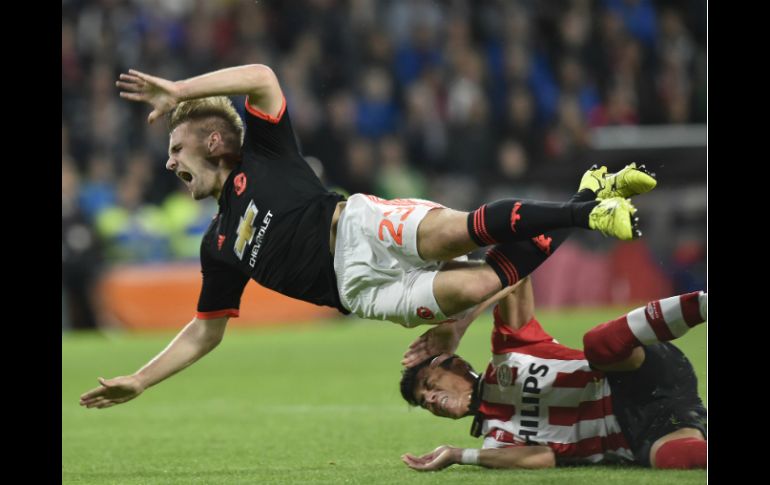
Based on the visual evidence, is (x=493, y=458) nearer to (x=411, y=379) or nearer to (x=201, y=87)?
(x=411, y=379)

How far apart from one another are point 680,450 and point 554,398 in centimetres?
60

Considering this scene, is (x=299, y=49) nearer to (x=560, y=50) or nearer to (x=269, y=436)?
(x=560, y=50)

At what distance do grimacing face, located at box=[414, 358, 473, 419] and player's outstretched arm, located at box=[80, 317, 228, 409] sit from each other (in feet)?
3.67

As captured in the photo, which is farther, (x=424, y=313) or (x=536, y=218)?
(x=424, y=313)

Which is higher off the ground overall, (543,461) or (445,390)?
(445,390)

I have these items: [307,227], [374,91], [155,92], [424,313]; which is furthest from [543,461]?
[374,91]

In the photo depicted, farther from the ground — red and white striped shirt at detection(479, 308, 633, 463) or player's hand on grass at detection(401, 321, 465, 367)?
player's hand on grass at detection(401, 321, 465, 367)

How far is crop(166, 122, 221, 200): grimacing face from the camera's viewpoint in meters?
5.59

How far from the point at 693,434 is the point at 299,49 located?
37.3 feet

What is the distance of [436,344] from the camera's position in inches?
219

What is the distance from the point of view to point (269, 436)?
22.8ft

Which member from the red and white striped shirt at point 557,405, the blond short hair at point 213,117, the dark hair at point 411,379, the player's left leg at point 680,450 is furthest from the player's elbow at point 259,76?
the player's left leg at point 680,450

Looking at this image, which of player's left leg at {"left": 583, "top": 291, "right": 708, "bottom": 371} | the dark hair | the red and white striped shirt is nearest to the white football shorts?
the dark hair

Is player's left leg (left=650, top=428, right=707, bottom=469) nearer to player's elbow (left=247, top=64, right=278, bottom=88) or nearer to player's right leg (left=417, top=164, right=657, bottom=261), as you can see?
player's right leg (left=417, top=164, right=657, bottom=261)
